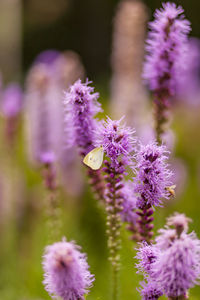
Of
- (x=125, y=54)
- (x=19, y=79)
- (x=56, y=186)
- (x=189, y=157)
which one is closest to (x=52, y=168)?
(x=56, y=186)

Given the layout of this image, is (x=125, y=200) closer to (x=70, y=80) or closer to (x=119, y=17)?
(x=70, y=80)

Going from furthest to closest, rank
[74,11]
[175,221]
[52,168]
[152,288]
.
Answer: [74,11] → [52,168] → [152,288] → [175,221]

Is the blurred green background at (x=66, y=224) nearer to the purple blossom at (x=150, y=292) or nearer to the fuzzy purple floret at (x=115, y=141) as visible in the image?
the purple blossom at (x=150, y=292)

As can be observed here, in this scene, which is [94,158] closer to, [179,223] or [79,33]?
[179,223]

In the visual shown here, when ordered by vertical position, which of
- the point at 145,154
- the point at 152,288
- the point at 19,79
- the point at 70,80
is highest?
the point at 19,79

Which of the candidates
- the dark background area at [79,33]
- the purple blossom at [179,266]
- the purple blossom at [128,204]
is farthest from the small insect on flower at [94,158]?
the dark background area at [79,33]

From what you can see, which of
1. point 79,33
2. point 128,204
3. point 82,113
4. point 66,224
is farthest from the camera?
point 79,33

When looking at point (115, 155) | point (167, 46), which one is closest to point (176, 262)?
point (115, 155)

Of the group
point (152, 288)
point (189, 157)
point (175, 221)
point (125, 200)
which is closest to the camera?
point (175, 221)
